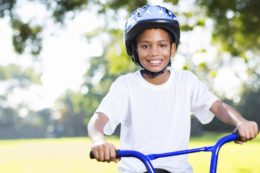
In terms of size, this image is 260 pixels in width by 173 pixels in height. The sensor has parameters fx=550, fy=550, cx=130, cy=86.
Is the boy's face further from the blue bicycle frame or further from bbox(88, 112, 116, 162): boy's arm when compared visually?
the blue bicycle frame

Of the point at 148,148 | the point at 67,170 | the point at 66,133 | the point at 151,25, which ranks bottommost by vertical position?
the point at 66,133

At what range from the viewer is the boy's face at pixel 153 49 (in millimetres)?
3377

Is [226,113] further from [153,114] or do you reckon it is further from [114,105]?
[114,105]

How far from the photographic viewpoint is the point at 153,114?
10.9 ft

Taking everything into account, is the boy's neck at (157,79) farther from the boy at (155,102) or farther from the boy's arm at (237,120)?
the boy's arm at (237,120)

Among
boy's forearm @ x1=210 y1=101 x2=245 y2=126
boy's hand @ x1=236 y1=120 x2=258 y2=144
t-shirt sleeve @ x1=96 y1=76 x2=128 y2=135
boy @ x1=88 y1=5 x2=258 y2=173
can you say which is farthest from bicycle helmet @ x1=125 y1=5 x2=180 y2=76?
boy's hand @ x1=236 y1=120 x2=258 y2=144

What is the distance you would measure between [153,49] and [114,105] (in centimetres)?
42

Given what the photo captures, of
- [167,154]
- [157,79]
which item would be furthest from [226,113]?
[167,154]

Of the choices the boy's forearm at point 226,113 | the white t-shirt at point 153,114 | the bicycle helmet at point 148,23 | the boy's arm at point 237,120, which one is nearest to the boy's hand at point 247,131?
the boy's arm at point 237,120

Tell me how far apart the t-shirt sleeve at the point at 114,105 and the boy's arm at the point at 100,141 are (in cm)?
4

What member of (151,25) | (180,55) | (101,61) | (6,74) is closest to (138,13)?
(151,25)

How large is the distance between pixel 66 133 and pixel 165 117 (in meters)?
71.3

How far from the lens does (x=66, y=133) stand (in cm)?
7388

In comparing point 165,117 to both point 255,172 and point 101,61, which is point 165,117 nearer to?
point 255,172
